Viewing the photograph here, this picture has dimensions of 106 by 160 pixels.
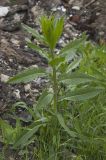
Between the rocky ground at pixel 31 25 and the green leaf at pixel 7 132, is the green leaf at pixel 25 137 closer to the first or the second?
Result: the green leaf at pixel 7 132

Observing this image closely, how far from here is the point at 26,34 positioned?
390 centimetres

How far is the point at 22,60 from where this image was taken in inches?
138

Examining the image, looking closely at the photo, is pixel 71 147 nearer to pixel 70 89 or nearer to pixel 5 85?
pixel 70 89

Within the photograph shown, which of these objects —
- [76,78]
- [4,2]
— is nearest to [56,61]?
[76,78]

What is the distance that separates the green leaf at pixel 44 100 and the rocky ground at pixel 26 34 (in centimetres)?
36

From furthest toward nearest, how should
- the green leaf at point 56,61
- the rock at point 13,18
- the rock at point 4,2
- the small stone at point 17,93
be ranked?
1. the rock at point 4,2
2. the rock at point 13,18
3. the small stone at point 17,93
4. the green leaf at point 56,61

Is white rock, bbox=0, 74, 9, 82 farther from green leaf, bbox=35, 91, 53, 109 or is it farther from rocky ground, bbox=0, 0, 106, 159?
green leaf, bbox=35, 91, 53, 109

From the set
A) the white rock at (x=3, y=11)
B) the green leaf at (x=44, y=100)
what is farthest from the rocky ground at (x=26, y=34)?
the green leaf at (x=44, y=100)

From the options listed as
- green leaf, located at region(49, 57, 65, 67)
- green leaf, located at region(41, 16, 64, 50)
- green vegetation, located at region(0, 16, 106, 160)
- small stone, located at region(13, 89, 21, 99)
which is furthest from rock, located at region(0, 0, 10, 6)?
green leaf, located at region(49, 57, 65, 67)

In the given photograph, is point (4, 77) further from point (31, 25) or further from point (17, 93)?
point (31, 25)

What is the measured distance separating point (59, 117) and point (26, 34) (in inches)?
51.3

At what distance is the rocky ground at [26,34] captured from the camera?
321cm

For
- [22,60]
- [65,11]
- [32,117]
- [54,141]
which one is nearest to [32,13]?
[65,11]

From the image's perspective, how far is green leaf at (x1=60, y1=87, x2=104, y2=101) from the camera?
9.06 ft
